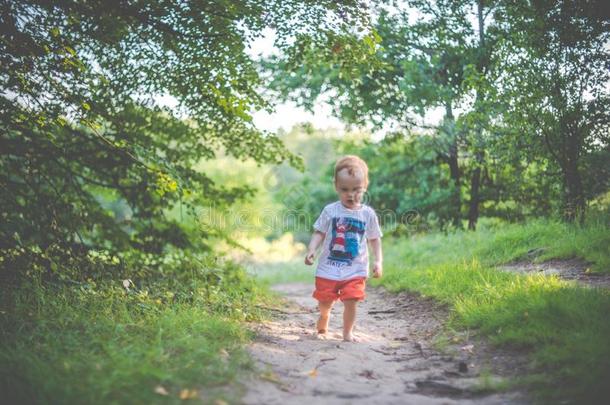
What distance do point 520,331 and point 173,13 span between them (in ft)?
16.7

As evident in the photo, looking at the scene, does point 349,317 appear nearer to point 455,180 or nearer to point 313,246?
point 313,246

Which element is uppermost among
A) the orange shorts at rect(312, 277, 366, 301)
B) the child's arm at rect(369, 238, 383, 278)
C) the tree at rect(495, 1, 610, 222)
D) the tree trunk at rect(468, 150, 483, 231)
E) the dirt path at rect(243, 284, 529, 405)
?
the tree at rect(495, 1, 610, 222)

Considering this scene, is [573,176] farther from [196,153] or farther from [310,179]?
[310,179]

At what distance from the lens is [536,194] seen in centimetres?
1013

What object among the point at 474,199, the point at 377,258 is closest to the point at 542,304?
the point at 377,258

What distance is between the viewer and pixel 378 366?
392 centimetres

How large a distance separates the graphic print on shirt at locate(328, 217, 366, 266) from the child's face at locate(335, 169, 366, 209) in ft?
0.68

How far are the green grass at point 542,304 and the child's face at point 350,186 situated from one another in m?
1.66

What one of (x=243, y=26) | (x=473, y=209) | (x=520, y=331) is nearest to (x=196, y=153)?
(x=243, y=26)

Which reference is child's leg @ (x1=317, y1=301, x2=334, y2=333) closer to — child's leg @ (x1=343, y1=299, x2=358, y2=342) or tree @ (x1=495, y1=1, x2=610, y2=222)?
child's leg @ (x1=343, y1=299, x2=358, y2=342)

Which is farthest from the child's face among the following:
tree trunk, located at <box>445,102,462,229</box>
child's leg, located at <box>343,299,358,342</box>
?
tree trunk, located at <box>445,102,462,229</box>

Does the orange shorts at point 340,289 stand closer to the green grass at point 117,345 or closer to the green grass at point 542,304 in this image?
the green grass at point 117,345

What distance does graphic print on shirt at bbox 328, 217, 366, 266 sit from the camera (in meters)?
4.82

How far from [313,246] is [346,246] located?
353mm
